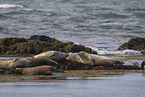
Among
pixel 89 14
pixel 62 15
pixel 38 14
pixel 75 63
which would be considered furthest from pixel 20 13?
pixel 75 63

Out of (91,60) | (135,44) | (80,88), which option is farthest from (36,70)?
(135,44)

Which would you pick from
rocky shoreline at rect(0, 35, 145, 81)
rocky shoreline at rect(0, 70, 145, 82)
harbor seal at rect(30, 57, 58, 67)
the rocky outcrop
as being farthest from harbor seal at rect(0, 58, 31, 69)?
the rocky outcrop

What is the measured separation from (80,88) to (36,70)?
→ 2.79 meters

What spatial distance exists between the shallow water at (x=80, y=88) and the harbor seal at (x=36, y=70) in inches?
34.8

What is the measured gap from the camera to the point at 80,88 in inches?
310

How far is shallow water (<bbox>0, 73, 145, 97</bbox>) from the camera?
7.05 m

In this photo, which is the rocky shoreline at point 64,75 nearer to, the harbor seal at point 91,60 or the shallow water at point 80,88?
the shallow water at point 80,88

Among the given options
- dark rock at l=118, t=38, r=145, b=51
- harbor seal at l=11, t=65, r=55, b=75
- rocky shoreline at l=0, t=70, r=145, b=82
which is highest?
harbor seal at l=11, t=65, r=55, b=75

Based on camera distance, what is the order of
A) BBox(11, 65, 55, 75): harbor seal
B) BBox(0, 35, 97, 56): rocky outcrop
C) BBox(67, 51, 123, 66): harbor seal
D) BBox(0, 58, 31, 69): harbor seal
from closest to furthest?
BBox(11, 65, 55, 75): harbor seal → BBox(0, 58, 31, 69): harbor seal → BBox(67, 51, 123, 66): harbor seal → BBox(0, 35, 97, 56): rocky outcrop

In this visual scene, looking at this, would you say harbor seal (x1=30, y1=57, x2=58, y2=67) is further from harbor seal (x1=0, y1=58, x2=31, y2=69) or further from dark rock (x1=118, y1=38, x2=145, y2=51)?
dark rock (x1=118, y1=38, x2=145, y2=51)

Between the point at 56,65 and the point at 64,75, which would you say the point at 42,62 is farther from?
the point at 64,75

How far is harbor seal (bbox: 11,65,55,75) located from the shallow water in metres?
0.88

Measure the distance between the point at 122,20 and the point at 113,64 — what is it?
27856mm

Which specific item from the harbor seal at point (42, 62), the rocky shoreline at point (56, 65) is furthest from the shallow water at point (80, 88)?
the harbor seal at point (42, 62)
